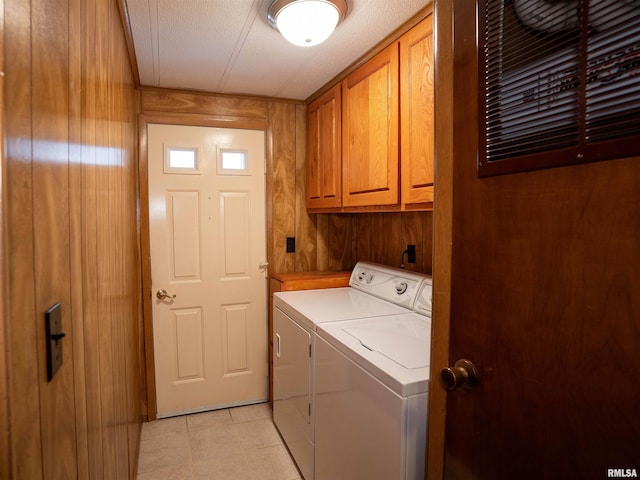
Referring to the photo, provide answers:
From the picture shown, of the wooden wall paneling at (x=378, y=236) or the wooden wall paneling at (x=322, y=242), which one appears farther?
the wooden wall paneling at (x=322, y=242)

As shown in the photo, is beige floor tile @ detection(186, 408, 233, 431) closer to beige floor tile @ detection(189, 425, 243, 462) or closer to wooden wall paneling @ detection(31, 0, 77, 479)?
beige floor tile @ detection(189, 425, 243, 462)

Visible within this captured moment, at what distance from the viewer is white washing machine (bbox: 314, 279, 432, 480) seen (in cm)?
117

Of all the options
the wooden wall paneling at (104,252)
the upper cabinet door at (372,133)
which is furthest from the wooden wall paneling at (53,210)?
the upper cabinet door at (372,133)

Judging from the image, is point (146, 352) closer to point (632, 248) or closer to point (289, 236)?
point (289, 236)

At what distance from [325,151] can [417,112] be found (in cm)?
102

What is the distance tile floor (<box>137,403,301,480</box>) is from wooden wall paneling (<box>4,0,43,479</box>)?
1.84m

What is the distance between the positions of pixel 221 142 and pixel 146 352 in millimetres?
1591

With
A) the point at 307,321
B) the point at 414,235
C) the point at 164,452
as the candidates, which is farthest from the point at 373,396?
the point at 164,452

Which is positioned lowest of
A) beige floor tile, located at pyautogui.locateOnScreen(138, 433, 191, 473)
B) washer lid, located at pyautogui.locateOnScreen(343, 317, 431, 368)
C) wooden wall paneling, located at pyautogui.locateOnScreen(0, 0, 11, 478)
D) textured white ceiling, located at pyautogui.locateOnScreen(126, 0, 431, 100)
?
beige floor tile, located at pyautogui.locateOnScreen(138, 433, 191, 473)

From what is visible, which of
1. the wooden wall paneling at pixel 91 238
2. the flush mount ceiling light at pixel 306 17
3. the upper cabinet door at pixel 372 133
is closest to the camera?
the wooden wall paneling at pixel 91 238

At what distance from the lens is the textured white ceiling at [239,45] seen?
1589 millimetres

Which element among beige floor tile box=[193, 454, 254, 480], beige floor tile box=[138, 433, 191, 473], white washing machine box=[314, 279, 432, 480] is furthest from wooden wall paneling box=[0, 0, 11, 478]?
beige floor tile box=[138, 433, 191, 473]

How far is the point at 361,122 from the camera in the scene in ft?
6.86

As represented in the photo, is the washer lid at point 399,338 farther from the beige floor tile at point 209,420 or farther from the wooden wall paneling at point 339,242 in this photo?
the beige floor tile at point 209,420
